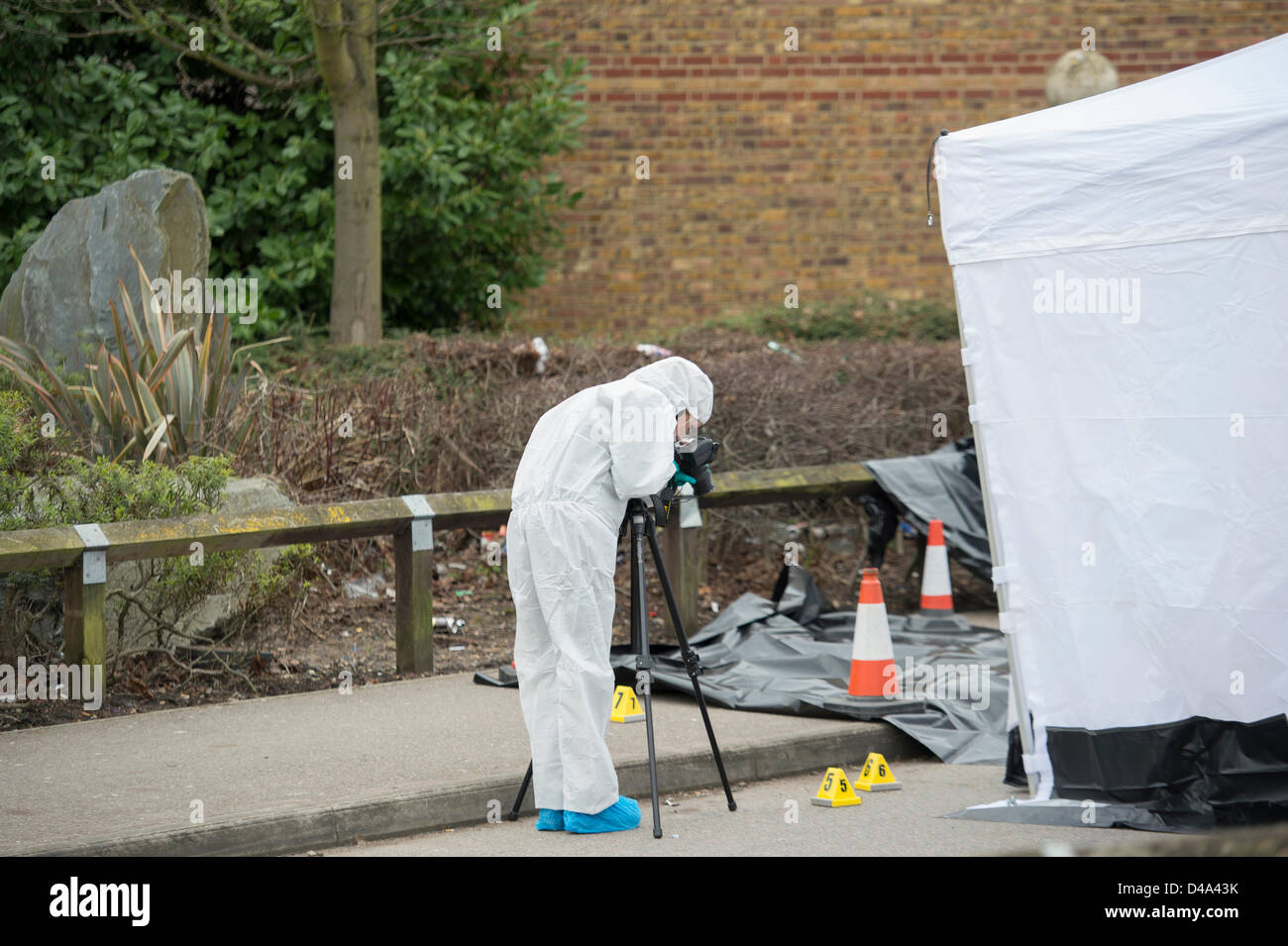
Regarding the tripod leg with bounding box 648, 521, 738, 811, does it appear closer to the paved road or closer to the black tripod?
the black tripod

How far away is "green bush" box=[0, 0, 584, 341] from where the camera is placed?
476 inches

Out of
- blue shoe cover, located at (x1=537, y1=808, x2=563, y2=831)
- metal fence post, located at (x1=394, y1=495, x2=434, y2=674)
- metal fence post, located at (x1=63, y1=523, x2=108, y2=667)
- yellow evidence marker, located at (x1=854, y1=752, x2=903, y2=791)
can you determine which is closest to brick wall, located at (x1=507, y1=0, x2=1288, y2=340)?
metal fence post, located at (x1=394, y1=495, x2=434, y2=674)

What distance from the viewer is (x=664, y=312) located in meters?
14.9

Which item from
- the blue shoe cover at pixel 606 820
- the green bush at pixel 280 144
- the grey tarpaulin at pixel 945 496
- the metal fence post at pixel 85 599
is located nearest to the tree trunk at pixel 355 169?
the green bush at pixel 280 144

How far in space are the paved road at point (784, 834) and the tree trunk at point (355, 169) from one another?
6909 millimetres

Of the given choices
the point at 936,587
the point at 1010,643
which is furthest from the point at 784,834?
the point at 936,587

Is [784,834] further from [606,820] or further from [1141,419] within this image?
[1141,419]

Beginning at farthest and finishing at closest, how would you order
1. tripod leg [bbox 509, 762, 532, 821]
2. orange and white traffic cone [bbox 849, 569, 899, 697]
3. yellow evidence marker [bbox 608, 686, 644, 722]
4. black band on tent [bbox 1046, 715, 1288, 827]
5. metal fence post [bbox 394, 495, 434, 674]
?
metal fence post [bbox 394, 495, 434, 674], orange and white traffic cone [bbox 849, 569, 899, 697], yellow evidence marker [bbox 608, 686, 644, 722], tripod leg [bbox 509, 762, 532, 821], black band on tent [bbox 1046, 715, 1288, 827]

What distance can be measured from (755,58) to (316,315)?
5.35 m

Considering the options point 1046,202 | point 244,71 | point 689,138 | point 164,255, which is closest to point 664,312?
point 689,138

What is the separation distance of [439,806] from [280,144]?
8952mm

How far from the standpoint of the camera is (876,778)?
6031 mm

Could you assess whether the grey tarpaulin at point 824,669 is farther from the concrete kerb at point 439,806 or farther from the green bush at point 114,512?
the green bush at point 114,512

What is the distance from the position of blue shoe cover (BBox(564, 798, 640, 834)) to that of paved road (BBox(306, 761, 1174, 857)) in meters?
0.04
